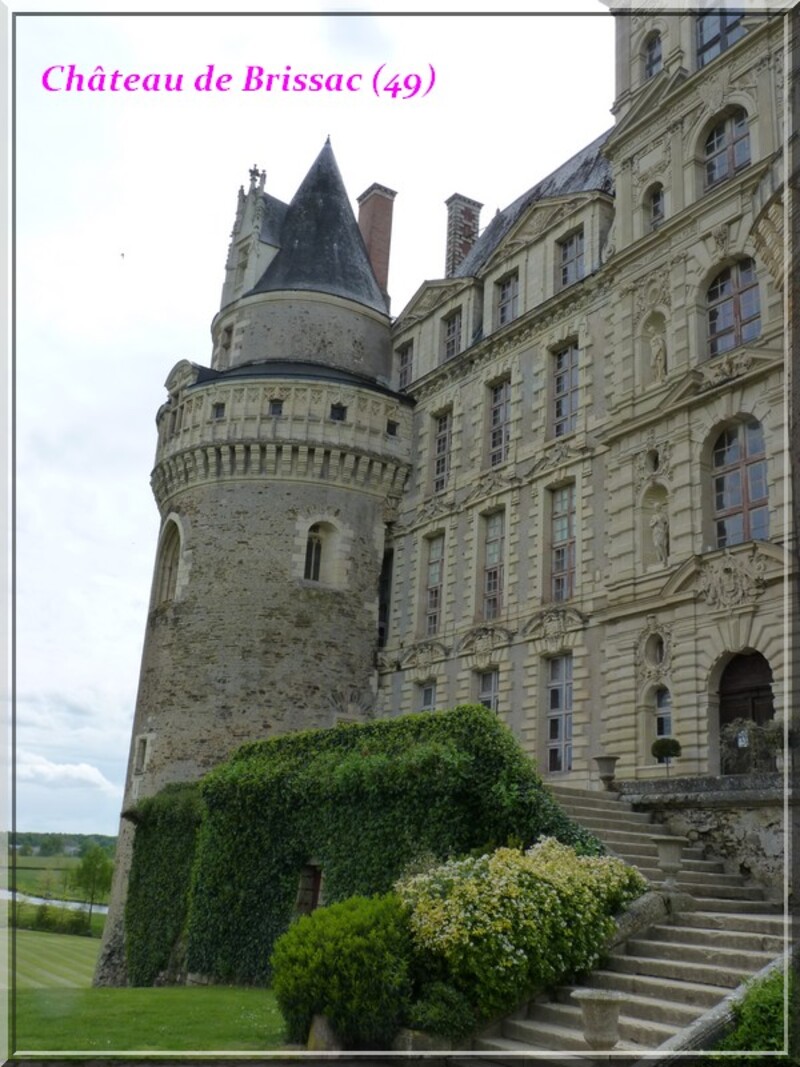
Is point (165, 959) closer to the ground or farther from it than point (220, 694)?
closer to the ground

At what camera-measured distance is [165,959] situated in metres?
17.6

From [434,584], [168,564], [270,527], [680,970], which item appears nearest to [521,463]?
[434,584]

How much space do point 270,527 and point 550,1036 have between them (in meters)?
16.5

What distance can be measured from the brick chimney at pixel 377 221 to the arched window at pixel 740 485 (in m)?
16.4

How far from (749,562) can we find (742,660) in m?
1.51

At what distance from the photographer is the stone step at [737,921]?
942 cm

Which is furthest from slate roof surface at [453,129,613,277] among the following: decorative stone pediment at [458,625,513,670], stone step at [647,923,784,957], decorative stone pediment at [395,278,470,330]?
stone step at [647,923,784,957]

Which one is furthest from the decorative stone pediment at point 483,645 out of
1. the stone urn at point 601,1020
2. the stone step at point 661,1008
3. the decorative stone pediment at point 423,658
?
the stone urn at point 601,1020

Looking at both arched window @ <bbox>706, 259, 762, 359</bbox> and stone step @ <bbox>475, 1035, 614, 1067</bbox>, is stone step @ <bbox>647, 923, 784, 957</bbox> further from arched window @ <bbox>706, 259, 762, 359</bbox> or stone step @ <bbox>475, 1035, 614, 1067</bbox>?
arched window @ <bbox>706, 259, 762, 359</bbox>

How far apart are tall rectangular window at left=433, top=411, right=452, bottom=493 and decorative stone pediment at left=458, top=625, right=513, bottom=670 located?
4188 millimetres

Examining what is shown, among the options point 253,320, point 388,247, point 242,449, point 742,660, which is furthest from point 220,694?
point 388,247

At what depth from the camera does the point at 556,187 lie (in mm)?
24672

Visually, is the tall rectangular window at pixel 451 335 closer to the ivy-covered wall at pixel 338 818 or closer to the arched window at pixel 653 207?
the arched window at pixel 653 207

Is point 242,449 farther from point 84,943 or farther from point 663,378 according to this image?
point 84,943
